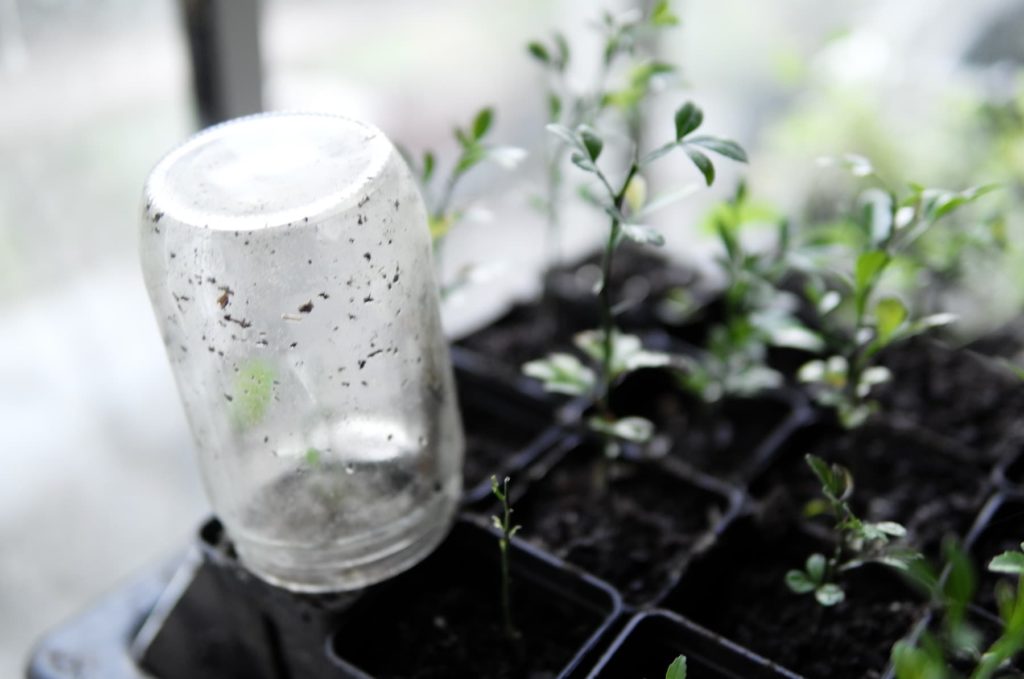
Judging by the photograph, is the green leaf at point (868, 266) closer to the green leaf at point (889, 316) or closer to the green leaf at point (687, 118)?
the green leaf at point (889, 316)

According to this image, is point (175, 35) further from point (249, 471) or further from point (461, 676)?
point (461, 676)

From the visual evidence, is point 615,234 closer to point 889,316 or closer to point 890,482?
point 889,316

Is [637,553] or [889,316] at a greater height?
[889,316]

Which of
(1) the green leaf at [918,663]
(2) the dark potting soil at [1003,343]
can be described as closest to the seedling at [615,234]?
(1) the green leaf at [918,663]

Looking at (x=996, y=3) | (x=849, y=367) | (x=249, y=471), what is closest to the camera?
(x=249, y=471)

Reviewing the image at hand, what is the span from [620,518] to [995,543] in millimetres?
338

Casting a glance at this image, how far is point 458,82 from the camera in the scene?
181 centimetres

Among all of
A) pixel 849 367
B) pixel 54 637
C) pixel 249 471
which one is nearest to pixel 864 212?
pixel 849 367

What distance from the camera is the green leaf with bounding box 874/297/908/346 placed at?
865 millimetres

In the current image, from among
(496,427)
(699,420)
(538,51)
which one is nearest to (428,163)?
(538,51)

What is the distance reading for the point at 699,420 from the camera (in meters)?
1.21

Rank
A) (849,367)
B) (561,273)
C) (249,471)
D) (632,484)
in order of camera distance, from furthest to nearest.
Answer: (561,273) → (632,484) → (849,367) → (249,471)

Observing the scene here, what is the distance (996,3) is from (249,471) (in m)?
1.51

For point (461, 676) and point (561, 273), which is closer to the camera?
point (461, 676)
